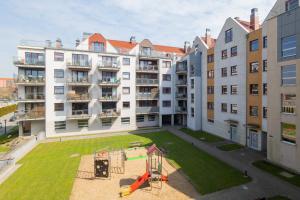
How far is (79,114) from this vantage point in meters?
34.4

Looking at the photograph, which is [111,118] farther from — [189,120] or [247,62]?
[247,62]

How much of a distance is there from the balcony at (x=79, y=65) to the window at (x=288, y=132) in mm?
30521

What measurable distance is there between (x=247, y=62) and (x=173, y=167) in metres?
17.9

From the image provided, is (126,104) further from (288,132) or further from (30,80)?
(288,132)

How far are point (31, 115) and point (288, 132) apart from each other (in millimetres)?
36852

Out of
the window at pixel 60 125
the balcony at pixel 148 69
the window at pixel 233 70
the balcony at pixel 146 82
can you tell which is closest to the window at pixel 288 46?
the window at pixel 233 70

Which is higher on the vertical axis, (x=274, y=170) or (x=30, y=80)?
(x=30, y=80)

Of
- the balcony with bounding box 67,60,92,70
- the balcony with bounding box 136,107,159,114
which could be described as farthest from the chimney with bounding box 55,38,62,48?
the balcony with bounding box 136,107,159,114

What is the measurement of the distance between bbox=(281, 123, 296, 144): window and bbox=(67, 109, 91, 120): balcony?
2978cm

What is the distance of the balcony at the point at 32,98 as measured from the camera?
31531 mm

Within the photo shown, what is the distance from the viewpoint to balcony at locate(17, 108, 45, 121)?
31078 millimetres

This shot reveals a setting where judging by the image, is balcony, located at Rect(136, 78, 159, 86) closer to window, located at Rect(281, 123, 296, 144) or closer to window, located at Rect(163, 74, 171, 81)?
window, located at Rect(163, 74, 171, 81)

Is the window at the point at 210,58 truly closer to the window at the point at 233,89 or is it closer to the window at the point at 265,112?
the window at the point at 233,89

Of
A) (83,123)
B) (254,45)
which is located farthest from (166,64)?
(83,123)
